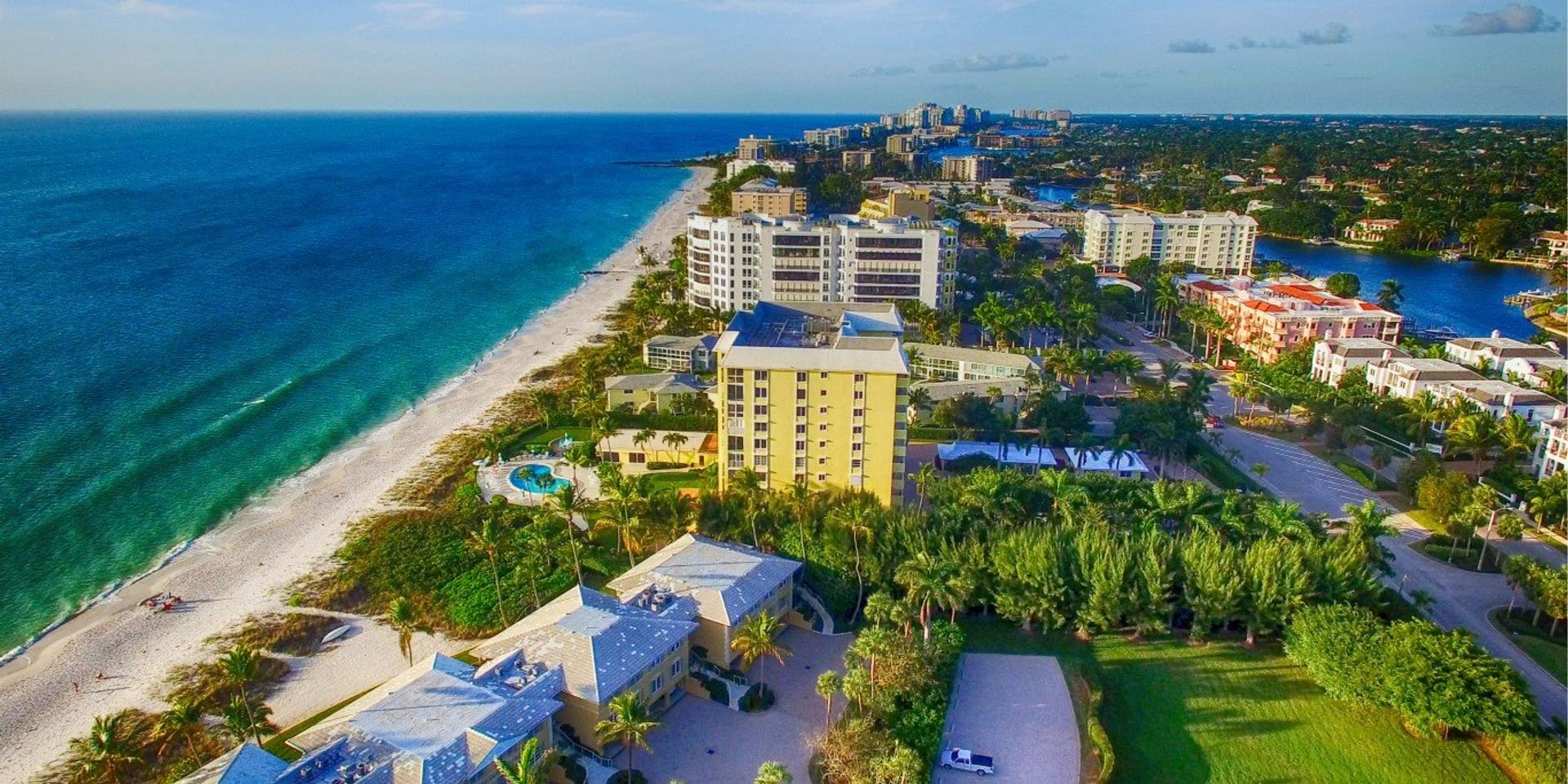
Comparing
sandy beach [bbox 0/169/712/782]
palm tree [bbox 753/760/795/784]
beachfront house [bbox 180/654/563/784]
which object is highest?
palm tree [bbox 753/760/795/784]

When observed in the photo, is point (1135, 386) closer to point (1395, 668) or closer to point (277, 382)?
point (1395, 668)

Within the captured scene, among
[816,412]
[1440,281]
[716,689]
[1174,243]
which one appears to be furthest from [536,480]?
[1440,281]

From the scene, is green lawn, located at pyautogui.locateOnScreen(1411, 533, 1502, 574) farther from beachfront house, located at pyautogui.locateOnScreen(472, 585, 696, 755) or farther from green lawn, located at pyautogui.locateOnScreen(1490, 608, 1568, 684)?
beachfront house, located at pyautogui.locateOnScreen(472, 585, 696, 755)

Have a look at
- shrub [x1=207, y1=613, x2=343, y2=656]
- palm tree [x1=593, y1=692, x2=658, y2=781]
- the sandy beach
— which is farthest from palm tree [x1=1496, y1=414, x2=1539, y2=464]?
shrub [x1=207, y1=613, x2=343, y2=656]

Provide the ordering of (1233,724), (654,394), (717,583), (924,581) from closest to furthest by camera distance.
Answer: (1233,724), (924,581), (717,583), (654,394)

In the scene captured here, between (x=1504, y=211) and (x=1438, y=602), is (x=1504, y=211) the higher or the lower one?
the higher one

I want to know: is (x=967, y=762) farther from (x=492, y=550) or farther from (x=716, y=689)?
(x=492, y=550)

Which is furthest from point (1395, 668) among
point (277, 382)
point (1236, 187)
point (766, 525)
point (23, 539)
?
point (1236, 187)
